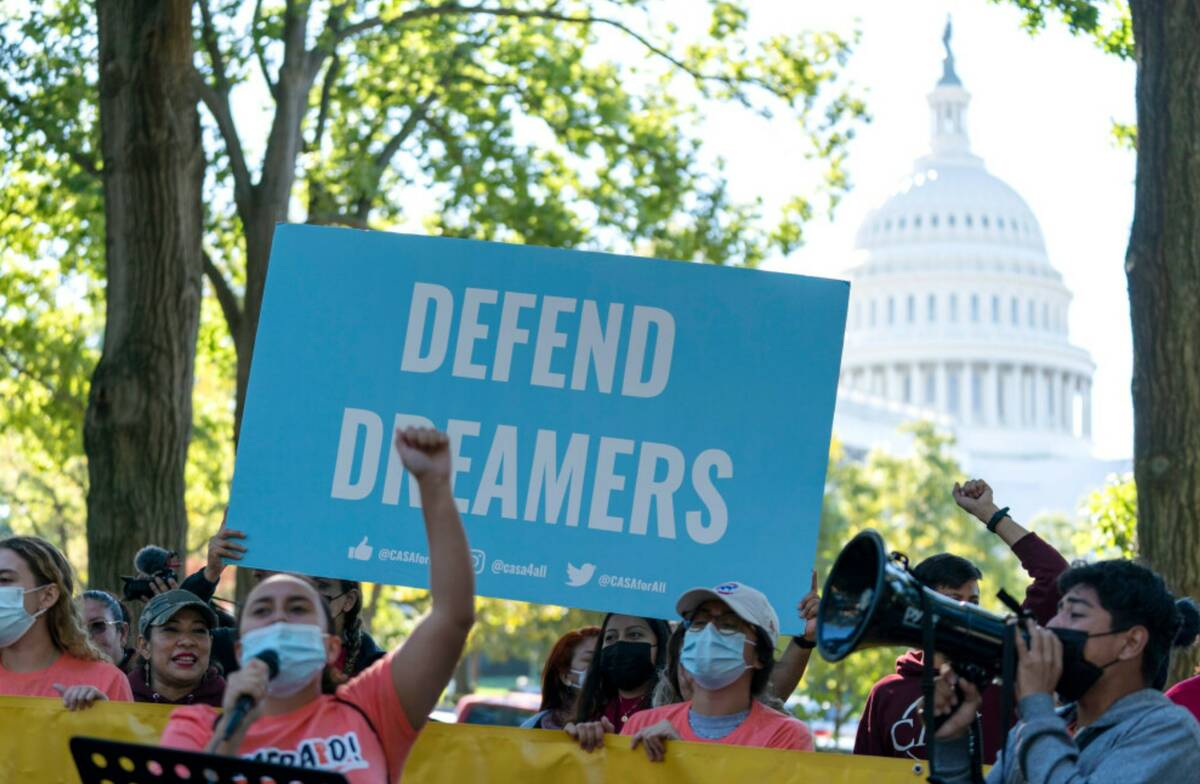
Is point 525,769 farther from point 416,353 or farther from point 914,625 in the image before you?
point 914,625

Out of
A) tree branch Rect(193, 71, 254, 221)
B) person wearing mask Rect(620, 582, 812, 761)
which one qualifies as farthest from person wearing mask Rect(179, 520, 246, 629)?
tree branch Rect(193, 71, 254, 221)

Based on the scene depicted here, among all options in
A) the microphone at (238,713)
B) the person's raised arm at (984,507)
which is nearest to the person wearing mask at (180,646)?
the microphone at (238,713)

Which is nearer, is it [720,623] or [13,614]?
[720,623]

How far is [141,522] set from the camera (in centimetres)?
1191

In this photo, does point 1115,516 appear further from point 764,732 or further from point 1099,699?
point 1099,699

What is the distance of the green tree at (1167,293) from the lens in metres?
9.01

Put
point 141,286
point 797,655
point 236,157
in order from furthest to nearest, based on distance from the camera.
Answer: point 236,157
point 141,286
point 797,655

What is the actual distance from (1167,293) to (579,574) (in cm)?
386

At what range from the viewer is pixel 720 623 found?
19.8 ft

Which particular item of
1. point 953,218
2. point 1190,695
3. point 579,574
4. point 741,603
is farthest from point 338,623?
point 953,218

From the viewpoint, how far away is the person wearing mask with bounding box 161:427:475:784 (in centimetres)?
463

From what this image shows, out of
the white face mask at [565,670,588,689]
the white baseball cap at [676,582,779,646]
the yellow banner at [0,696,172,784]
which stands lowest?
the yellow banner at [0,696,172,784]

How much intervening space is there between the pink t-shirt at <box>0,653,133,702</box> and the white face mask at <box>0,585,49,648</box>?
0.69 ft

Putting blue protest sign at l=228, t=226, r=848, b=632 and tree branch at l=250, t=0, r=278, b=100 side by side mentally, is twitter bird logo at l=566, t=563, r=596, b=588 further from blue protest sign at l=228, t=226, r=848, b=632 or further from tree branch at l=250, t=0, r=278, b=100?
tree branch at l=250, t=0, r=278, b=100
